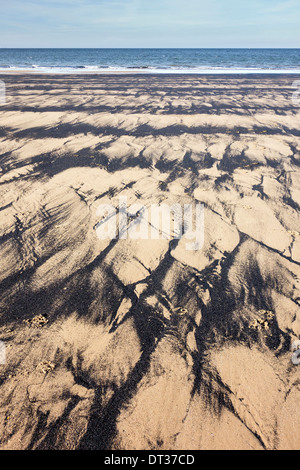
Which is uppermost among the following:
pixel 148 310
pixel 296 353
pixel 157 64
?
pixel 157 64

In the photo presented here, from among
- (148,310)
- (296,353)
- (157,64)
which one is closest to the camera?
(296,353)

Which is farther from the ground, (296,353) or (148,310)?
(148,310)

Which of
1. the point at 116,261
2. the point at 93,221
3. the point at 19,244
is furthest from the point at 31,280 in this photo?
the point at 93,221

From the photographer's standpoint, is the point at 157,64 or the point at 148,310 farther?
the point at 157,64

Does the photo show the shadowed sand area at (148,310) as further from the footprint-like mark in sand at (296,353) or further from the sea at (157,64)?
the sea at (157,64)

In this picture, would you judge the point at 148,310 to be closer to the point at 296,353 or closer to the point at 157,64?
the point at 296,353

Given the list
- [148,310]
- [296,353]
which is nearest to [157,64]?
[148,310]

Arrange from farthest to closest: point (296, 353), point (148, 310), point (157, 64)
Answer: point (157, 64)
point (148, 310)
point (296, 353)

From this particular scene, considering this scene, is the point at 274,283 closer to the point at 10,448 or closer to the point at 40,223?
the point at 10,448

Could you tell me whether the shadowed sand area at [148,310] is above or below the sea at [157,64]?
below

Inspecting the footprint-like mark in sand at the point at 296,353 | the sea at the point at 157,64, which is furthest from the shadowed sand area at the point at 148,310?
the sea at the point at 157,64
